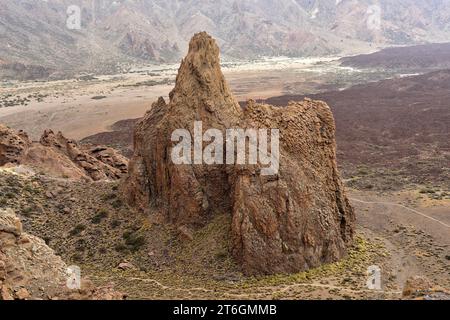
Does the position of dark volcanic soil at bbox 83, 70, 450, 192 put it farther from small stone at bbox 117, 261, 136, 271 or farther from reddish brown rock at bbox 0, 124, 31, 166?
small stone at bbox 117, 261, 136, 271

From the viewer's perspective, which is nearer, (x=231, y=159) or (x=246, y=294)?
(x=246, y=294)

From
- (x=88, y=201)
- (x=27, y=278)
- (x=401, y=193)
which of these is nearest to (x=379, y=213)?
(x=401, y=193)

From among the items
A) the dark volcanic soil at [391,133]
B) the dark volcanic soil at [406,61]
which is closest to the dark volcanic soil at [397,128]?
the dark volcanic soil at [391,133]

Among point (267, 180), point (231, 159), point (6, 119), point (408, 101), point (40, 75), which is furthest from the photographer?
point (40, 75)

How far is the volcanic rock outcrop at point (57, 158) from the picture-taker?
38250mm

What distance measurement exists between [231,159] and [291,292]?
8.90 metres

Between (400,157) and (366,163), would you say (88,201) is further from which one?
(400,157)

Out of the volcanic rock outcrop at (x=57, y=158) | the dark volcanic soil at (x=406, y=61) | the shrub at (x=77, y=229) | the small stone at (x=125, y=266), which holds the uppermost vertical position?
the dark volcanic soil at (x=406, y=61)

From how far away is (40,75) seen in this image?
154 metres

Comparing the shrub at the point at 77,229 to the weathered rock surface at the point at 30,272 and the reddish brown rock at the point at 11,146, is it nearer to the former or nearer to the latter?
the weathered rock surface at the point at 30,272

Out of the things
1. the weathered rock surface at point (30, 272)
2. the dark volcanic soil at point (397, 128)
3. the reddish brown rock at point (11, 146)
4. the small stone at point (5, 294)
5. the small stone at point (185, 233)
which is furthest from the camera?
the dark volcanic soil at point (397, 128)

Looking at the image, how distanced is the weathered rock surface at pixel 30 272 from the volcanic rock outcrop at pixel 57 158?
16094mm

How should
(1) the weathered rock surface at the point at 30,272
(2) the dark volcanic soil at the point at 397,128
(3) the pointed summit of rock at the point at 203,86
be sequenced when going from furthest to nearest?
1. (2) the dark volcanic soil at the point at 397,128
2. (3) the pointed summit of rock at the point at 203,86
3. (1) the weathered rock surface at the point at 30,272

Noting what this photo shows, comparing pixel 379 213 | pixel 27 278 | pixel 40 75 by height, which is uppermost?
pixel 40 75
